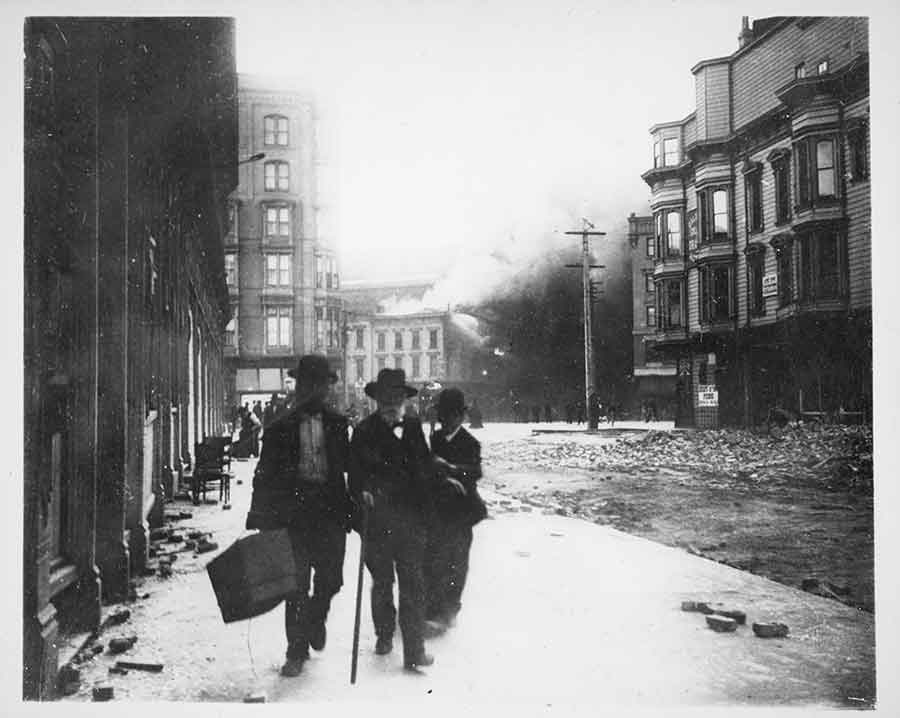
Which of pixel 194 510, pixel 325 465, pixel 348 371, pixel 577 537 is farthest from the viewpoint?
pixel 194 510

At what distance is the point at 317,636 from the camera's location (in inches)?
148

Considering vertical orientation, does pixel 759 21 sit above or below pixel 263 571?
above

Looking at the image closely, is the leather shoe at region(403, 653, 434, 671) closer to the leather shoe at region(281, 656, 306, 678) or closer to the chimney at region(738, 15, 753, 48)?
the leather shoe at region(281, 656, 306, 678)

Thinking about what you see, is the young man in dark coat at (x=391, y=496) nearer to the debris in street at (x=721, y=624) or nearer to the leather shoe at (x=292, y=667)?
the leather shoe at (x=292, y=667)

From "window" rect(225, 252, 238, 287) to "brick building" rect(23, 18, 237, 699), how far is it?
342 millimetres

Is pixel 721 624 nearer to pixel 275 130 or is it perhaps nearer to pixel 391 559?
pixel 391 559

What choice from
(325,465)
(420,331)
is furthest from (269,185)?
(325,465)

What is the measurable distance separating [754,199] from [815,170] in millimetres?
359

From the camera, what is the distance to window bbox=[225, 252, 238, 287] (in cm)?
474

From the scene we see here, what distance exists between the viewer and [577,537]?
4270 mm

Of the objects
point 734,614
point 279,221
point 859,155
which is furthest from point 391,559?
point 859,155

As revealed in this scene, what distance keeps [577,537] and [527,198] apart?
193cm

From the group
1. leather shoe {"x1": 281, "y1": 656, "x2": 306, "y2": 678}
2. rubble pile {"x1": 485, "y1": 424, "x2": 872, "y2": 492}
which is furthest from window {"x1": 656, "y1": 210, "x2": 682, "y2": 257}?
leather shoe {"x1": 281, "y1": 656, "x2": 306, "y2": 678}

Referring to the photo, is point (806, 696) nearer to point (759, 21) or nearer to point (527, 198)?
point (527, 198)
